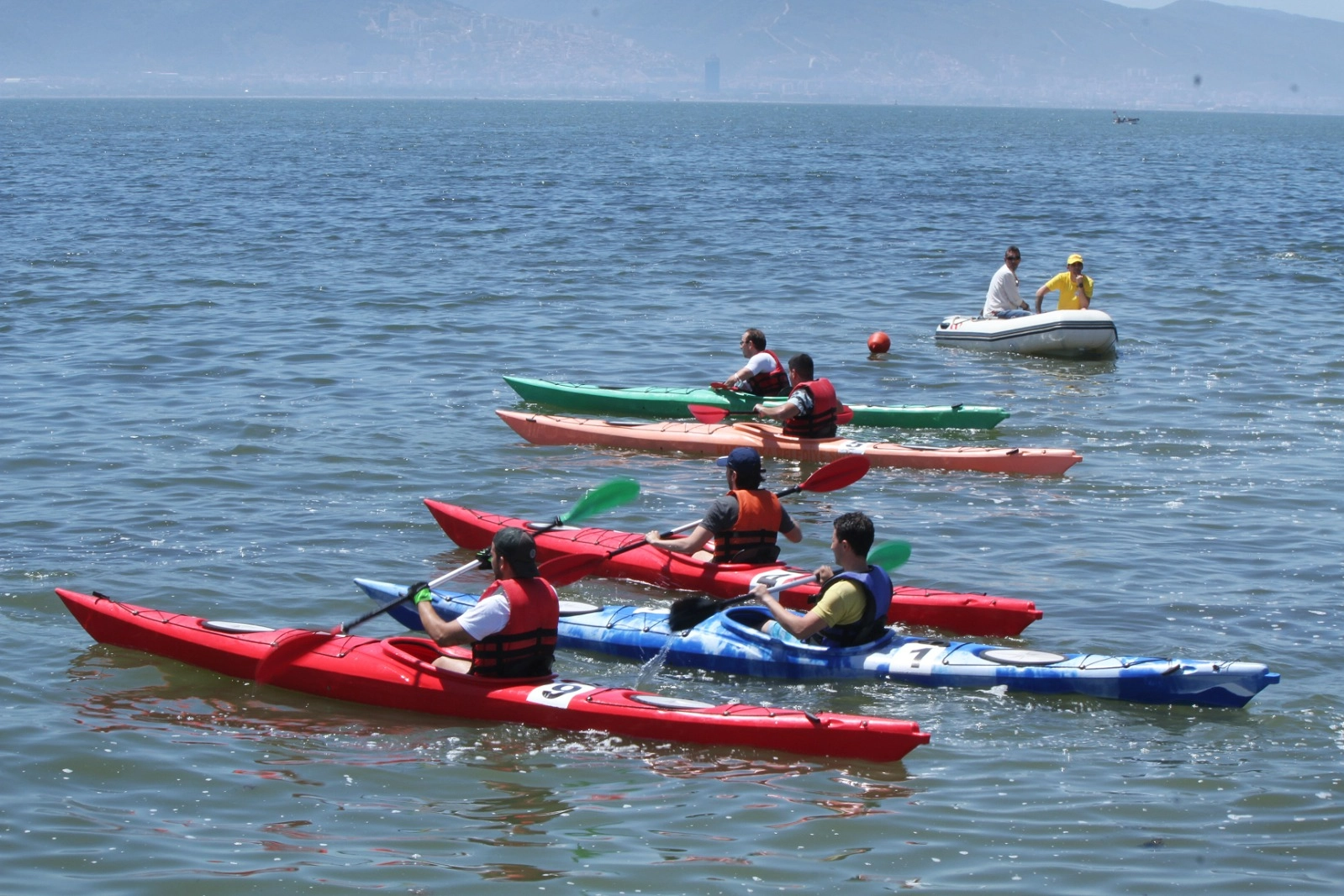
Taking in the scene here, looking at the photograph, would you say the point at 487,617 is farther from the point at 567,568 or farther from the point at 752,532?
the point at 752,532

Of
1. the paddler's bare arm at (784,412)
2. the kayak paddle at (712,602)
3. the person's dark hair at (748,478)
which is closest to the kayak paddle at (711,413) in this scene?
the paddler's bare arm at (784,412)

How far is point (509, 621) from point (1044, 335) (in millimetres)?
12863

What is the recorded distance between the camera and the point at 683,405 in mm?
15711

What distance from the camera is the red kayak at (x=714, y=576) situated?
9.55 m

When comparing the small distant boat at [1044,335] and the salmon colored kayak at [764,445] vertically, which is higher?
the small distant boat at [1044,335]

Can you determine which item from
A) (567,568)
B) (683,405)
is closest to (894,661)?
(567,568)

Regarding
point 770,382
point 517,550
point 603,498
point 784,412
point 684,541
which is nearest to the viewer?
point 517,550

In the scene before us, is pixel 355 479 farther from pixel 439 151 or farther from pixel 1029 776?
pixel 439 151

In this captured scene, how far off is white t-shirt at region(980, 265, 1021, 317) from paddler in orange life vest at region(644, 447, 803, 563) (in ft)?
34.9

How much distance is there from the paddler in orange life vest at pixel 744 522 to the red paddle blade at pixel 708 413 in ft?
15.5

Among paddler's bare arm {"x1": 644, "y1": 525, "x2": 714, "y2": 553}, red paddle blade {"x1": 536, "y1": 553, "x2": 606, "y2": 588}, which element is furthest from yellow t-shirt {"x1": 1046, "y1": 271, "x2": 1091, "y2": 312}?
red paddle blade {"x1": 536, "y1": 553, "x2": 606, "y2": 588}

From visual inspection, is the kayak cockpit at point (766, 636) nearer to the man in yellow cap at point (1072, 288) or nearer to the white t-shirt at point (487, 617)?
the white t-shirt at point (487, 617)

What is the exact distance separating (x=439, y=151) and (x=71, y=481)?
56191 mm

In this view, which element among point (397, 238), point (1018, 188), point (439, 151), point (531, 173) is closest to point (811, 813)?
point (397, 238)
